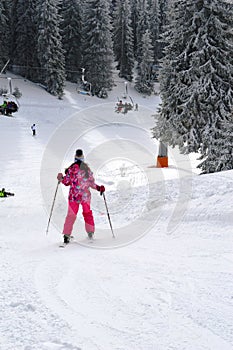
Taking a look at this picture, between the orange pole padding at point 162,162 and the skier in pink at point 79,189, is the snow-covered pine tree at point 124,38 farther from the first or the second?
the skier in pink at point 79,189

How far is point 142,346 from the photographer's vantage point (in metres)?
2.85

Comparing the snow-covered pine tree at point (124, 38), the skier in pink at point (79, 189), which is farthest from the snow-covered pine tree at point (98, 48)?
the skier in pink at point (79, 189)

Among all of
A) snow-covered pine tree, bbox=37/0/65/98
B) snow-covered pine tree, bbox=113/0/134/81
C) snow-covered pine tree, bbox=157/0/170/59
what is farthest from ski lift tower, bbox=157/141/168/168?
snow-covered pine tree, bbox=157/0/170/59

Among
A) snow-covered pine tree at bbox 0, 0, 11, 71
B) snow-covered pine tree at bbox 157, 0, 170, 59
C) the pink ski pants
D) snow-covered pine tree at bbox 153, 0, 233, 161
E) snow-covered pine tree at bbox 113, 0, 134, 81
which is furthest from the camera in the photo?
snow-covered pine tree at bbox 157, 0, 170, 59

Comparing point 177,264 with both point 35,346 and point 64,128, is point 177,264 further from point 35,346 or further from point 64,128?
point 64,128

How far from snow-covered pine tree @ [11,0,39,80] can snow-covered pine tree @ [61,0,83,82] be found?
5.43m

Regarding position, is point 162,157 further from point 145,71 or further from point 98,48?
point 145,71

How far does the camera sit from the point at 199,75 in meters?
17.1

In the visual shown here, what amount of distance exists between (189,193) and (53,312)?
5557 millimetres

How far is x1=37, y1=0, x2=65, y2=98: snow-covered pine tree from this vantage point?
1907 inches

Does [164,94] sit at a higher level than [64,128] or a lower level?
higher

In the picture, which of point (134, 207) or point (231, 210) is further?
point (134, 207)

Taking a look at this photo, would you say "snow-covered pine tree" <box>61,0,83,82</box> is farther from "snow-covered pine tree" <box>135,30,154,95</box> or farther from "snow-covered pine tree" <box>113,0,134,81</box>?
"snow-covered pine tree" <box>113,0,134,81</box>

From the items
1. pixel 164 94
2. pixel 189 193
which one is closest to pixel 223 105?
pixel 164 94
